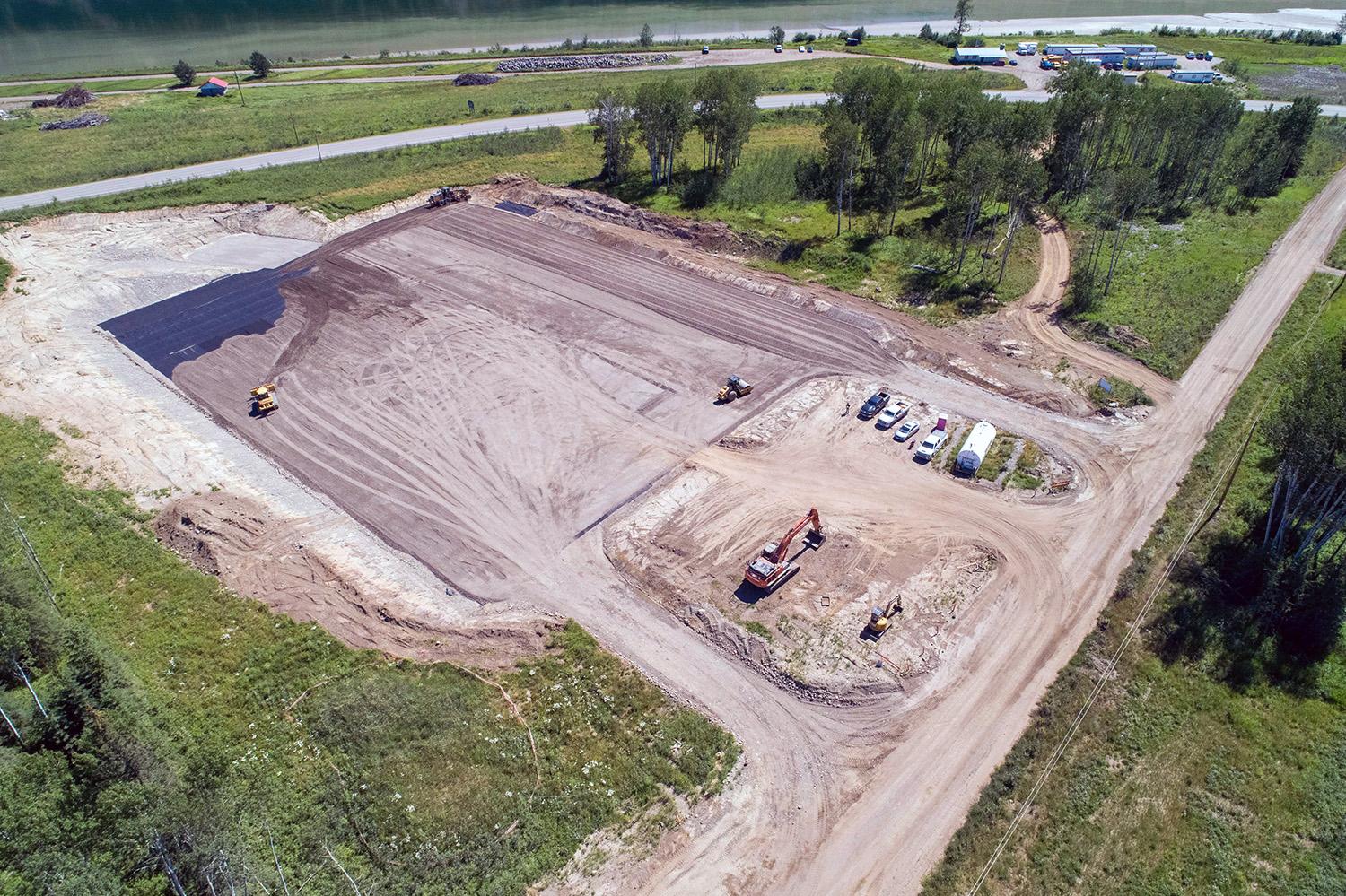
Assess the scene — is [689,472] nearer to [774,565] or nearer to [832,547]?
[774,565]

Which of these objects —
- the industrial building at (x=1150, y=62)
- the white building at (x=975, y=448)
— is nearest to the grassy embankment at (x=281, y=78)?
the industrial building at (x=1150, y=62)

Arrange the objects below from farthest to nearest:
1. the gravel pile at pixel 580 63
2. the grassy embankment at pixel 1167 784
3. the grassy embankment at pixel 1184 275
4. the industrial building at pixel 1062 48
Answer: the gravel pile at pixel 580 63, the industrial building at pixel 1062 48, the grassy embankment at pixel 1184 275, the grassy embankment at pixel 1167 784

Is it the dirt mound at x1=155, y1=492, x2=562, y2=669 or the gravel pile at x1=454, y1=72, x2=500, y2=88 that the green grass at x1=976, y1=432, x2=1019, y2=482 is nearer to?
the dirt mound at x1=155, y1=492, x2=562, y2=669

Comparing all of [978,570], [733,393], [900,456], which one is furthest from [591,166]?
[978,570]

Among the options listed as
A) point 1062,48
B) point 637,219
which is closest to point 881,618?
point 637,219

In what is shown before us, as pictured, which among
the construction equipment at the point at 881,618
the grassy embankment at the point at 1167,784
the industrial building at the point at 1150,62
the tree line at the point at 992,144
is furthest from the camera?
the industrial building at the point at 1150,62

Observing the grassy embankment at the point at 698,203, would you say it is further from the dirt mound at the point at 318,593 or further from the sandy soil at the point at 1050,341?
the dirt mound at the point at 318,593

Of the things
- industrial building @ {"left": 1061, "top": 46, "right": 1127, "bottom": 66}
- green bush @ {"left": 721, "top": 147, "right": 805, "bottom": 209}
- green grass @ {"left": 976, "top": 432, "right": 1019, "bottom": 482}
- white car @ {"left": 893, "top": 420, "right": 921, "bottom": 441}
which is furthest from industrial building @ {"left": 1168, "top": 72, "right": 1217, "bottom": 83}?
white car @ {"left": 893, "top": 420, "right": 921, "bottom": 441}
